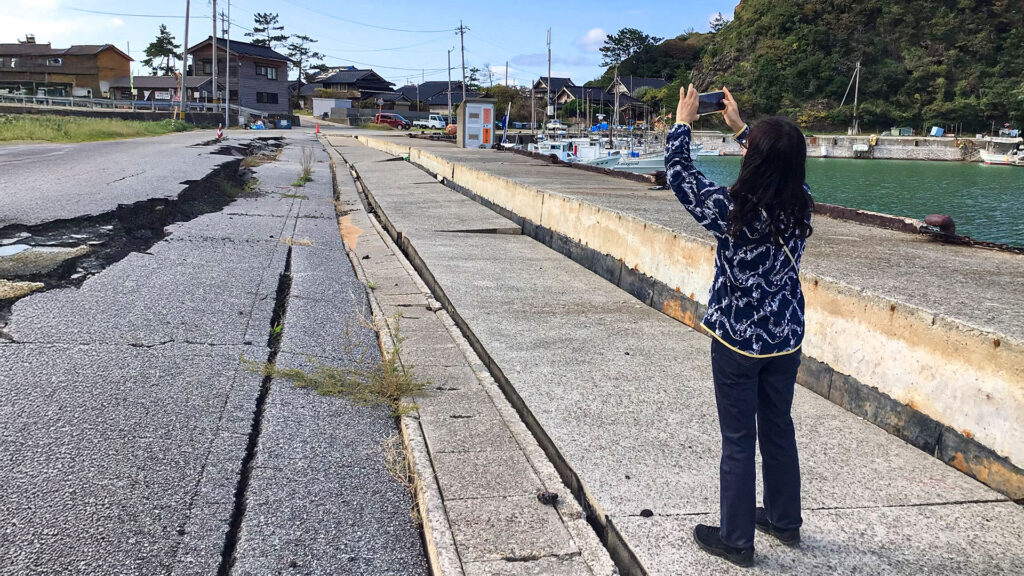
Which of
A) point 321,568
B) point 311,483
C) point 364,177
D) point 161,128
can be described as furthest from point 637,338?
point 161,128

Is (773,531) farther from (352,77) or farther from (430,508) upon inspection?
(352,77)

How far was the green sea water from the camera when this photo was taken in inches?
1110

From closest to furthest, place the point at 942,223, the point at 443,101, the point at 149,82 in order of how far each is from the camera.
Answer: the point at 942,223 → the point at 149,82 → the point at 443,101

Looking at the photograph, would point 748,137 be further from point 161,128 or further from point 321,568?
point 161,128

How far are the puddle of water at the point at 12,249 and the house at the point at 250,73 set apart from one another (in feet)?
216

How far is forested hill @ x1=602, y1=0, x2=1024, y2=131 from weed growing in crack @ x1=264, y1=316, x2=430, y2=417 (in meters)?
75.8

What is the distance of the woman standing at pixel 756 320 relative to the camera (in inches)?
95.2

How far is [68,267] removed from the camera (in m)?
6.20

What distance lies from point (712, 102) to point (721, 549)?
1.71 metres

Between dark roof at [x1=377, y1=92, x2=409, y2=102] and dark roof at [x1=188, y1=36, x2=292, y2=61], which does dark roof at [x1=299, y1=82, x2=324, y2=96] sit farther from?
dark roof at [x1=188, y1=36, x2=292, y2=61]

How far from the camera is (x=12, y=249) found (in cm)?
662

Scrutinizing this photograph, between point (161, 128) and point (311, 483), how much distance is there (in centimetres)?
3877

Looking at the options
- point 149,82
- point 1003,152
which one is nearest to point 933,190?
point 1003,152

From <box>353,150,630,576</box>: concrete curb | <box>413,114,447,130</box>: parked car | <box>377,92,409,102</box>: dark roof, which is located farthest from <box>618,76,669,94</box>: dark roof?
<box>353,150,630,576</box>: concrete curb
